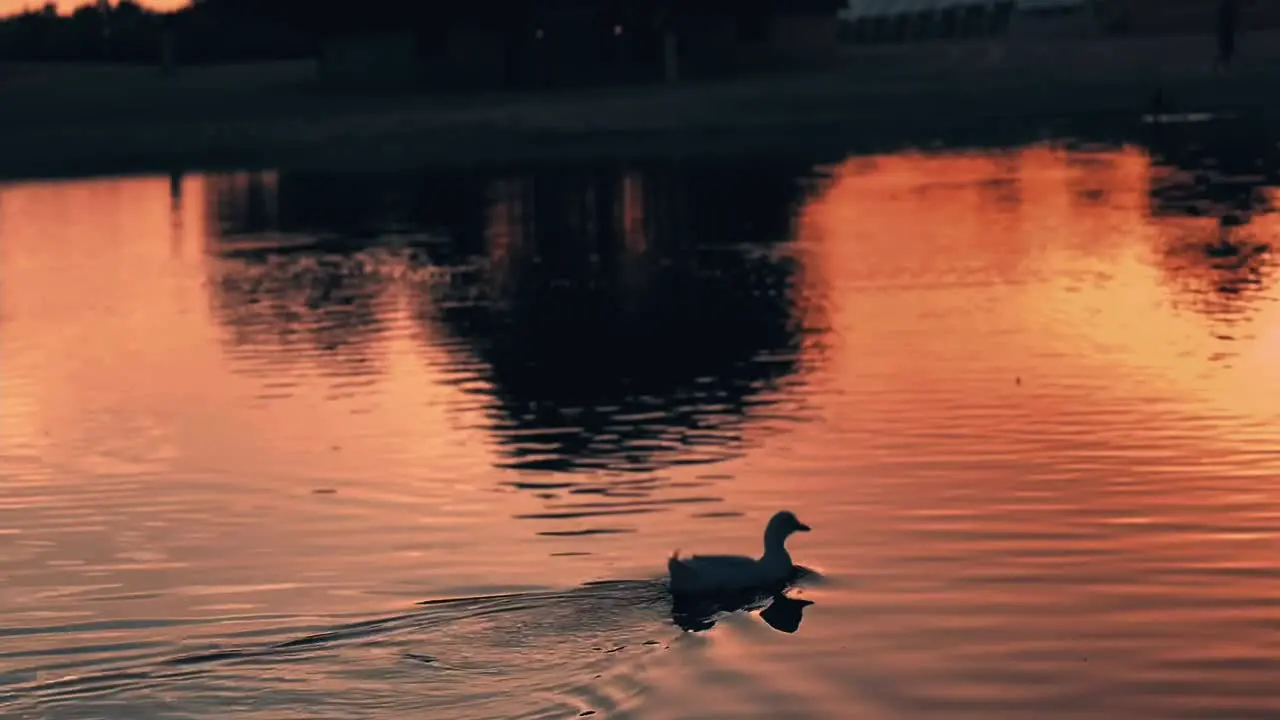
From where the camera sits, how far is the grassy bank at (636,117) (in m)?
65.6

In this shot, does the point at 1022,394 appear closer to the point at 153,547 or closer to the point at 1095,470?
the point at 1095,470

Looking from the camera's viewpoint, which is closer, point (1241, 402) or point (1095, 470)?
point (1095, 470)

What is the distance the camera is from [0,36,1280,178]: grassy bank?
215 ft

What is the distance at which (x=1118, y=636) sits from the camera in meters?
13.8

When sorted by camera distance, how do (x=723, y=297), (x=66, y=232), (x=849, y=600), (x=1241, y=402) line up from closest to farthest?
(x=849, y=600) < (x=1241, y=402) < (x=723, y=297) < (x=66, y=232)

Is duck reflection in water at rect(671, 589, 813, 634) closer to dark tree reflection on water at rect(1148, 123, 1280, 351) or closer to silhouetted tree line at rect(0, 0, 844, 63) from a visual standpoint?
dark tree reflection on water at rect(1148, 123, 1280, 351)

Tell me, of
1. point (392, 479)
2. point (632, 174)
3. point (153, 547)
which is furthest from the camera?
point (632, 174)

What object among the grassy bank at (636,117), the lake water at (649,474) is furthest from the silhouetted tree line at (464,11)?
the lake water at (649,474)

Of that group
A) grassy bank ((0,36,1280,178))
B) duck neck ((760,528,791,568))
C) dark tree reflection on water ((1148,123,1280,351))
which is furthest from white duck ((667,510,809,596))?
grassy bank ((0,36,1280,178))

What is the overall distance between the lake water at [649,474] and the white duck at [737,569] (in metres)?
0.22

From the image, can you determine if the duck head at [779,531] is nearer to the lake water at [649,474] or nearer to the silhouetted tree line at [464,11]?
the lake water at [649,474]

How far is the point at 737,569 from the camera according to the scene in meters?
15.1

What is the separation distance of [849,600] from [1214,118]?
52990mm

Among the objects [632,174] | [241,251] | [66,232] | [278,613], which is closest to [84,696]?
[278,613]
